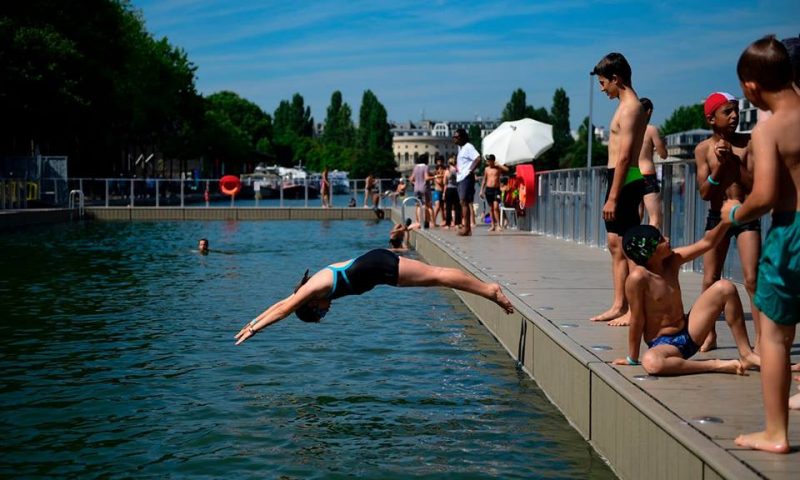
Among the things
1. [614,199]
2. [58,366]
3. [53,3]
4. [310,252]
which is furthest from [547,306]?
[53,3]

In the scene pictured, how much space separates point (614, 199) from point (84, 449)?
4.29 meters

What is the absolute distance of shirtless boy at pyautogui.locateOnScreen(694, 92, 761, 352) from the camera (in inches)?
268

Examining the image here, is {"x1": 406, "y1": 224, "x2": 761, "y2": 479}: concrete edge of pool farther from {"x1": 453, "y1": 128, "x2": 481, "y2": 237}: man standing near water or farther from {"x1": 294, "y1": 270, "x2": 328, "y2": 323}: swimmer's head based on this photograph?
{"x1": 453, "y1": 128, "x2": 481, "y2": 237}: man standing near water

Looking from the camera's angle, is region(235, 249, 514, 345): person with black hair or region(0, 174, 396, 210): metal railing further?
region(0, 174, 396, 210): metal railing

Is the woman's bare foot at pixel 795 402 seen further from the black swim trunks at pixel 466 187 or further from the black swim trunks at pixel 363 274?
the black swim trunks at pixel 466 187

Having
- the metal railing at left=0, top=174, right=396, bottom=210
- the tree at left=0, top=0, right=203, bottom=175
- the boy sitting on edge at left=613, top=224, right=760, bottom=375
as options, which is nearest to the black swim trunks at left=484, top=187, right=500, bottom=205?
the boy sitting on edge at left=613, top=224, right=760, bottom=375

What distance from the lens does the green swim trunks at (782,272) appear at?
4508mm

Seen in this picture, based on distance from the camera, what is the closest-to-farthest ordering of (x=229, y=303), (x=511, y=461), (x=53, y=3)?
(x=511, y=461)
(x=229, y=303)
(x=53, y=3)

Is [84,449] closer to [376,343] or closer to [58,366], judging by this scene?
[58,366]

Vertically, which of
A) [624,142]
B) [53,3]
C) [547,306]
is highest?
[53,3]

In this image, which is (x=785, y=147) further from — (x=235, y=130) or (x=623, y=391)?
(x=235, y=130)

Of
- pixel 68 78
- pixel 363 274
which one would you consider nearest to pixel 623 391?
pixel 363 274

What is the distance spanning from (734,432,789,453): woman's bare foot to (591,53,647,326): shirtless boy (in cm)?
368

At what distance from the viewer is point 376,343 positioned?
11.0 meters
